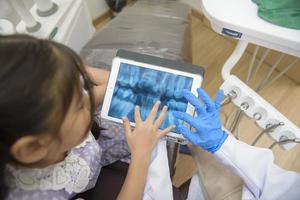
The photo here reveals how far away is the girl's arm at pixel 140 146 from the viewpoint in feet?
2.08

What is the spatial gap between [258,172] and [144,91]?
12.2 inches

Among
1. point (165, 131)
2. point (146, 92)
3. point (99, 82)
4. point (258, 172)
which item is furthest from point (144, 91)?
point (258, 172)

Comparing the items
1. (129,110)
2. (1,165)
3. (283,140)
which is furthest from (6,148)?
(283,140)

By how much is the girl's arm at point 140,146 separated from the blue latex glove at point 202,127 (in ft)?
0.13

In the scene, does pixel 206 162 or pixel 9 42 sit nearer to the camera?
pixel 9 42

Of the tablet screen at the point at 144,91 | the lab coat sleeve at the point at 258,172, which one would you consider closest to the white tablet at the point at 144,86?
the tablet screen at the point at 144,91

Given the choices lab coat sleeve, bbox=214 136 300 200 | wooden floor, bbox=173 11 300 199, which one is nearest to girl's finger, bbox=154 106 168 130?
lab coat sleeve, bbox=214 136 300 200

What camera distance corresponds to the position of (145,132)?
64 cm

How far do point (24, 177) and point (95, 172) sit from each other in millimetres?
209

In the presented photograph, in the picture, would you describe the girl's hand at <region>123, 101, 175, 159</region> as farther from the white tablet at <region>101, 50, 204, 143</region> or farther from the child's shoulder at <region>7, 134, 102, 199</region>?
the child's shoulder at <region>7, 134, 102, 199</region>

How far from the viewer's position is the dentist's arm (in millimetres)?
594

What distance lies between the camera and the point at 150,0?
1301 millimetres

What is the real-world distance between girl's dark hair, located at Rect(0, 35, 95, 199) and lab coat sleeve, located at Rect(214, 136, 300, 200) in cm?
36

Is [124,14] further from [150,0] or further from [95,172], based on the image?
[95,172]
